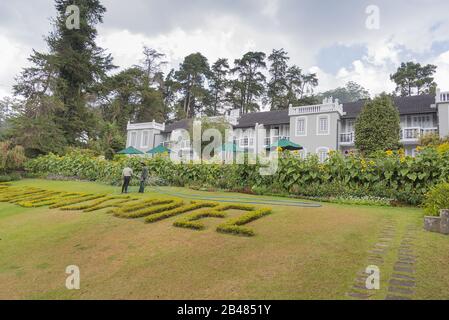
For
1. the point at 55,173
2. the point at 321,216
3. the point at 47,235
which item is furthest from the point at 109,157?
the point at 321,216

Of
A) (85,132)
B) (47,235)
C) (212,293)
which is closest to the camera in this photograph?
(212,293)

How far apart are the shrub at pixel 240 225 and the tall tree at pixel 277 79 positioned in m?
41.6

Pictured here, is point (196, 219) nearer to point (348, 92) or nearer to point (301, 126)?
point (301, 126)

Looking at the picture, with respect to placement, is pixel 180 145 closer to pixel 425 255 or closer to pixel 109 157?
pixel 109 157

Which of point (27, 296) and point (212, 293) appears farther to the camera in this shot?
point (27, 296)

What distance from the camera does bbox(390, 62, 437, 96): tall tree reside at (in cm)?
4084

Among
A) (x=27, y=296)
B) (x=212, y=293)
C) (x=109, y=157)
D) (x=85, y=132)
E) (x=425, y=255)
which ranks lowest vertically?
(x=27, y=296)

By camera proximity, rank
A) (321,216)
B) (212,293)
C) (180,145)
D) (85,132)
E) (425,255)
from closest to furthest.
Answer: (212,293) → (425,255) → (321,216) → (85,132) → (180,145)

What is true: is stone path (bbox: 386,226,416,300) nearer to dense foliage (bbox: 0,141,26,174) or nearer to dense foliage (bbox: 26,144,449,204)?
dense foliage (bbox: 26,144,449,204)

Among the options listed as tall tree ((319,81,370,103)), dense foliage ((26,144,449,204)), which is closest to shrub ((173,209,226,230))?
dense foliage ((26,144,449,204))

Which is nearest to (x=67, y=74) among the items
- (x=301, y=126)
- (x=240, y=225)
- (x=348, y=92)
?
(x=301, y=126)
